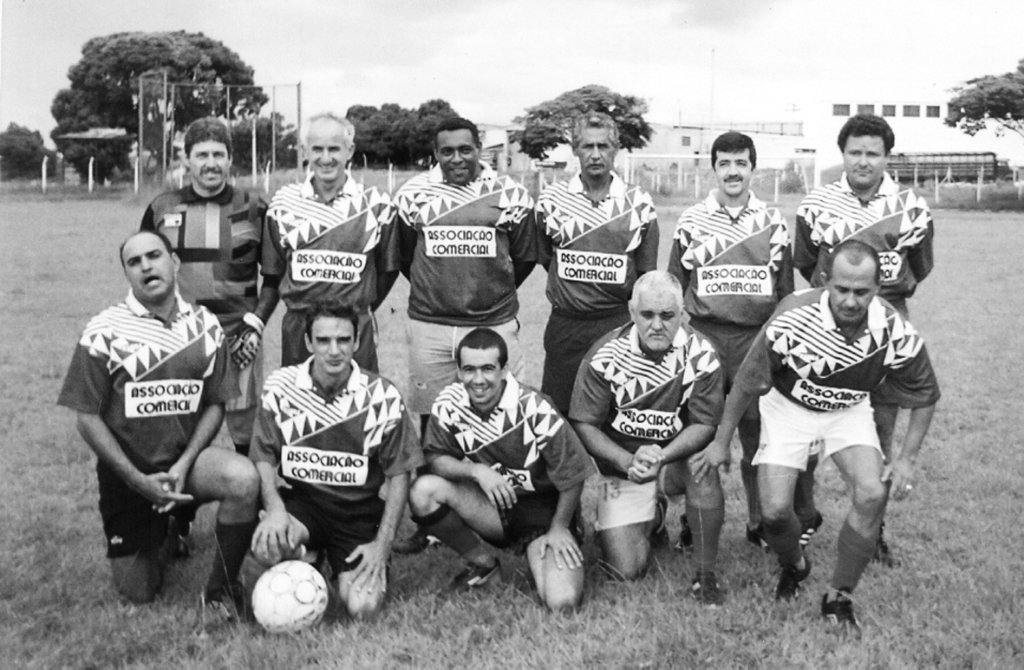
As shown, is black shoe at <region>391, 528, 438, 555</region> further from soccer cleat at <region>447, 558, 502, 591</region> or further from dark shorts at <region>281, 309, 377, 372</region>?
dark shorts at <region>281, 309, 377, 372</region>

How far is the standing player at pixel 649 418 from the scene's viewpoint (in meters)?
4.29

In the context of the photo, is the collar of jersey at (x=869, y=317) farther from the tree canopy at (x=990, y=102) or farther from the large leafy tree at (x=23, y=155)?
the tree canopy at (x=990, y=102)

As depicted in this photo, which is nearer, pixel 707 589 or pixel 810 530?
pixel 707 589

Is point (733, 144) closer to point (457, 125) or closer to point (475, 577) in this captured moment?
point (457, 125)

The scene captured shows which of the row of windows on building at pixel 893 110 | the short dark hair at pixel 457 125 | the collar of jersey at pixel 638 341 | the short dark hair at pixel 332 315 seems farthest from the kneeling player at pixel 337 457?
the row of windows on building at pixel 893 110

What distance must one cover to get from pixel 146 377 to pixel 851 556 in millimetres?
2917

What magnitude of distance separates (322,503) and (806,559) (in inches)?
82.3

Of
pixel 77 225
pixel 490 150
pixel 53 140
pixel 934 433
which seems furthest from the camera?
pixel 490 150

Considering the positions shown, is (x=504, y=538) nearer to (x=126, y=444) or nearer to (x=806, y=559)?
(x=806, y=559)

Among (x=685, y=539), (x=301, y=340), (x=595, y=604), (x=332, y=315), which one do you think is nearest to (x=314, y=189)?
(x=301, y=340)

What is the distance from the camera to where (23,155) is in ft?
91.7

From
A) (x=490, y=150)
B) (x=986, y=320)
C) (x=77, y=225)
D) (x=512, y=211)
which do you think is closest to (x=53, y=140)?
(x=77, y=225)

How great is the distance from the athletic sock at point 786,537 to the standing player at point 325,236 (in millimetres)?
2040

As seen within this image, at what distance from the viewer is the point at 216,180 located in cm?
473
